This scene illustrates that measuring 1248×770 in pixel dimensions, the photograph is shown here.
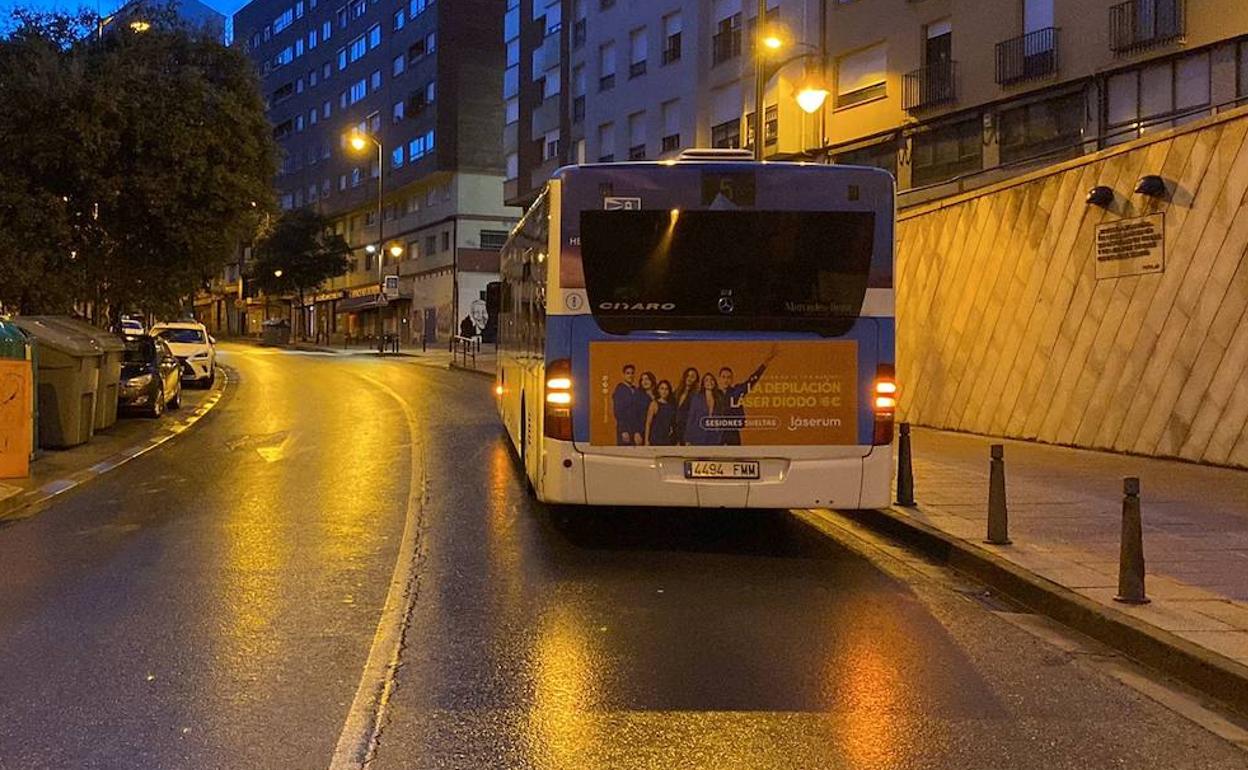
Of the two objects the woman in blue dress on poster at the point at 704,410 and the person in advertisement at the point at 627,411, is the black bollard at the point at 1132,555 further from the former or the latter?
the person in advertisement at the point at 627,411

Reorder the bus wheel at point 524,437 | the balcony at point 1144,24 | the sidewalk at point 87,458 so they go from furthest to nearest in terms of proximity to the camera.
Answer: the balcony at point 1144,24 → the sidewalk at point 87,458 → the bus wheel at point 524,437

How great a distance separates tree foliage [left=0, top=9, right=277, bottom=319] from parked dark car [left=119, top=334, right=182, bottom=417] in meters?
1.17

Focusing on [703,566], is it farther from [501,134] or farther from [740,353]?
[501,134]

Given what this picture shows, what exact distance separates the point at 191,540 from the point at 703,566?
426cm

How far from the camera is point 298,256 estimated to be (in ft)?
216

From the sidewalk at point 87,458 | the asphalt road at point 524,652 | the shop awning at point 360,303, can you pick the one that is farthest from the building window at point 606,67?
the asphalt road at point 524,652

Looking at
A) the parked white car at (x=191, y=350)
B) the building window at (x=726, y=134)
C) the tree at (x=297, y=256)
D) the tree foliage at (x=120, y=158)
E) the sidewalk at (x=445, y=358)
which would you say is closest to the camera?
the tree foliage at (x=120, y=158)

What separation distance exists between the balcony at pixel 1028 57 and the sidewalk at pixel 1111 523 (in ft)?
42.5

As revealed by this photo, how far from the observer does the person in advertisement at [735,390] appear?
830cm

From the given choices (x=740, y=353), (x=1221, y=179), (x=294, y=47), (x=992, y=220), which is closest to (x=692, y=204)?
(x=740, y=353)

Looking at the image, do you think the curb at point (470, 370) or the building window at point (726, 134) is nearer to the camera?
the curb at point (470, 370)

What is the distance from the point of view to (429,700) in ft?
17.2

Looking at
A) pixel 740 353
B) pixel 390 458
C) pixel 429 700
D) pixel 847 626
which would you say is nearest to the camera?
pixel 429 700

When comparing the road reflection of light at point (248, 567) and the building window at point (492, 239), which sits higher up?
the building window at point (492, 239)
